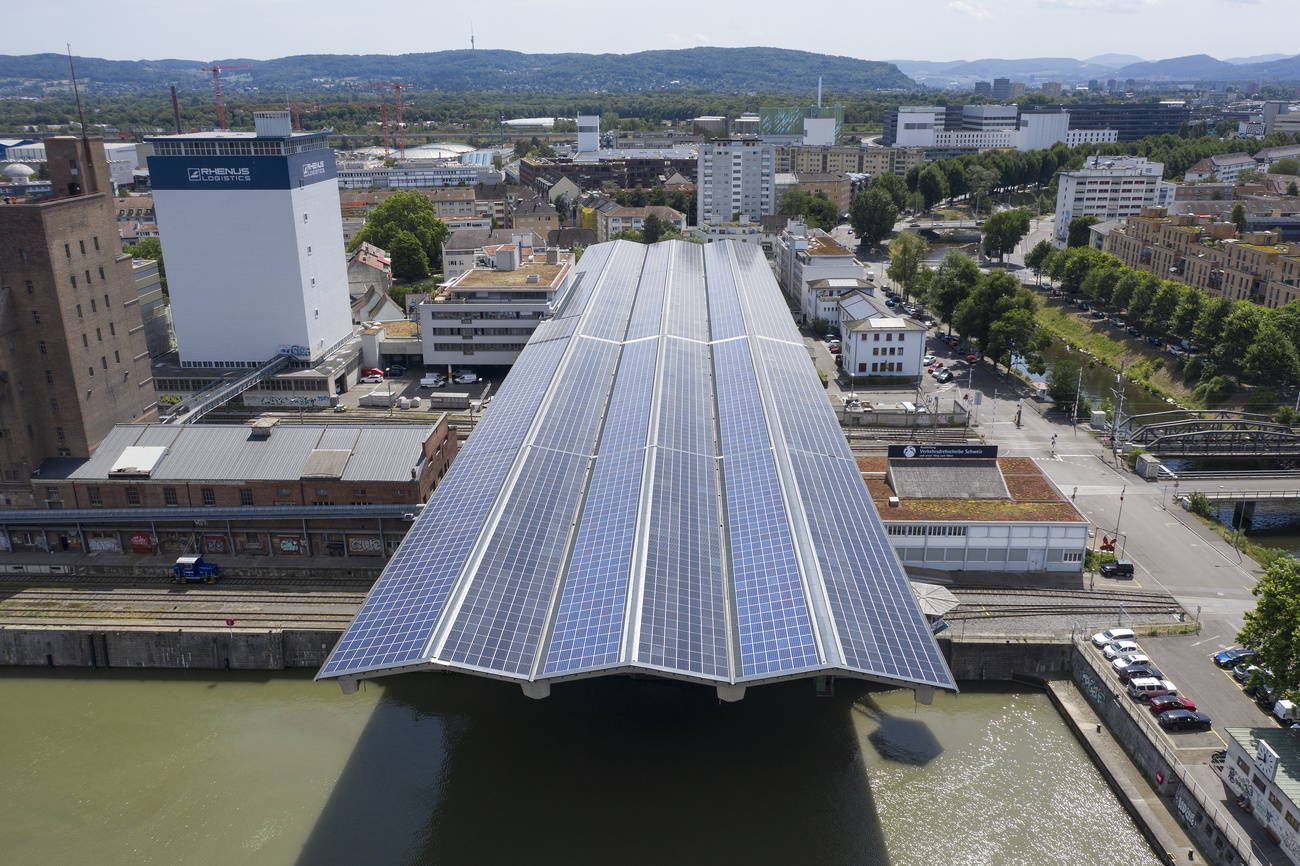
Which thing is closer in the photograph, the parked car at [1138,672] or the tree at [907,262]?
the parked car at [1138,672]

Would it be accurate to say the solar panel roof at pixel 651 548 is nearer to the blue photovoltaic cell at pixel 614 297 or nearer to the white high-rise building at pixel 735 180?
the blue photovoltaic cell at pixel 614 297

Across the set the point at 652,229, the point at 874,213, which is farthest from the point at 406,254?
the point at 874,213

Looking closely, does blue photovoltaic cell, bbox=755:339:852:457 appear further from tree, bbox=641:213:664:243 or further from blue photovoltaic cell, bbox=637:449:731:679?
tree, bbox=641:213:664:243

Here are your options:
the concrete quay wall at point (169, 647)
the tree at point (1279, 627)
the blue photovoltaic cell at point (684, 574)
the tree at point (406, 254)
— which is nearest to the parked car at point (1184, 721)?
the tree at point (1279, 627)

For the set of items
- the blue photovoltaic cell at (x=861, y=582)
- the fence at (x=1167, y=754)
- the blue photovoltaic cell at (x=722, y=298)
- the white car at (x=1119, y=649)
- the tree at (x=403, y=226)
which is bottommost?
the fence at (x=1167, y=754)

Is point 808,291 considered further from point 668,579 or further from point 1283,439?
point 668,579
